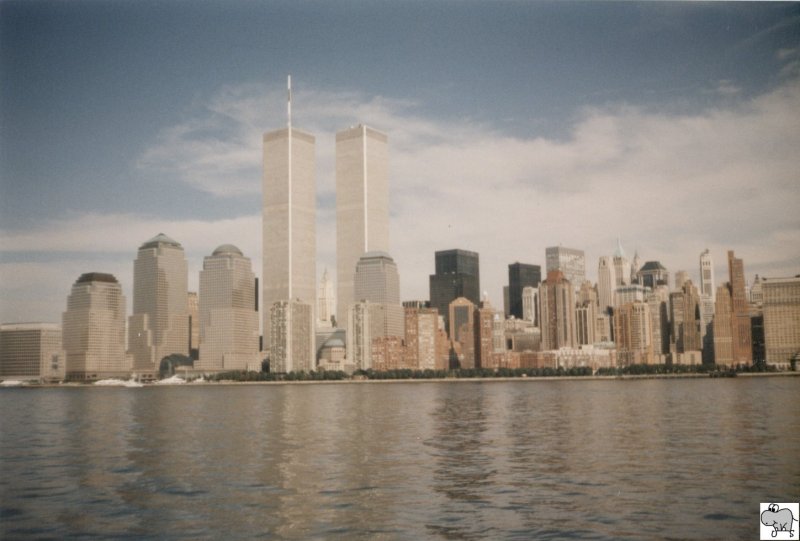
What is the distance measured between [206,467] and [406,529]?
44.0 feet

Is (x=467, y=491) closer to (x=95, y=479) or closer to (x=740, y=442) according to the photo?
(x=95, y=479)

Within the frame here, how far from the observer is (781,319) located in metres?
175

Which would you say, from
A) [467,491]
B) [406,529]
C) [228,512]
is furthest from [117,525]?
[467,491]

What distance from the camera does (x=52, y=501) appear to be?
24.9m
